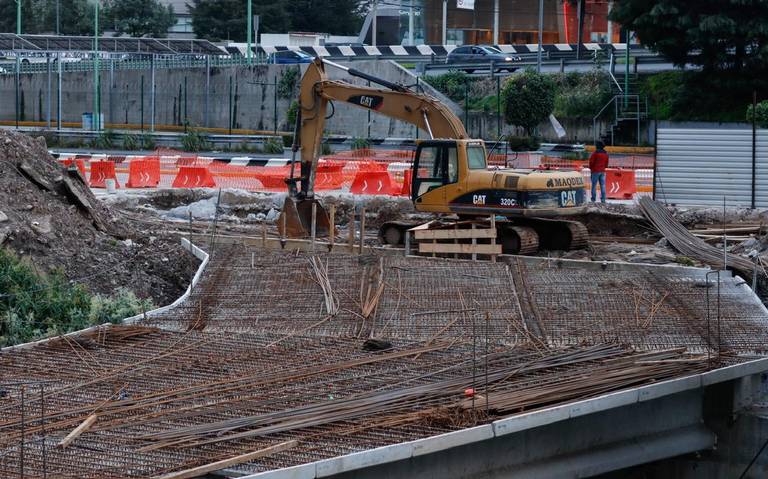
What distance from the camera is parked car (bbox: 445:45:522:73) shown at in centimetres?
5666

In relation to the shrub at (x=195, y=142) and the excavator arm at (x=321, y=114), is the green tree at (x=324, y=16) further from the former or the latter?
the excavator arm at (x=321, y=114)

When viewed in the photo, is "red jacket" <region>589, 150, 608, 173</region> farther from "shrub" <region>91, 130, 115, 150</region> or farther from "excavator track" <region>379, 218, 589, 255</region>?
"shrub" <region>91, 130, 115, 150</region>

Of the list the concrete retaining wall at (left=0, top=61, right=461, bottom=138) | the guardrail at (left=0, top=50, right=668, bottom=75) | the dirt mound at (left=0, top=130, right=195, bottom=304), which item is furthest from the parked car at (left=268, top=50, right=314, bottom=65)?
the dirt mound at (left=0, top=130, right=195, bottom=304)

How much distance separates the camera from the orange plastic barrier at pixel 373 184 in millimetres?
30125

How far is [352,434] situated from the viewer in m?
10.5

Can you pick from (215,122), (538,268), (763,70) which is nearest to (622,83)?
(763,70)

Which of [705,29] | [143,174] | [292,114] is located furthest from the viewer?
[292,114]

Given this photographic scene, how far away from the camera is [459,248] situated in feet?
64.7

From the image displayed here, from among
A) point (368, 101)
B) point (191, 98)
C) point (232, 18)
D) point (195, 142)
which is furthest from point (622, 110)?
point (232, 18)

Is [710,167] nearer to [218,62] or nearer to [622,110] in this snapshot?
[622,110]

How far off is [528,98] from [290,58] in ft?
72.7

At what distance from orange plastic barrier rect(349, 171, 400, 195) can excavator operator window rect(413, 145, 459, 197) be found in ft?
30.5

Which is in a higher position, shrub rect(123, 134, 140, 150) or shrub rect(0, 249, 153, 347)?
shrub rect(123, 134, 140, 150)

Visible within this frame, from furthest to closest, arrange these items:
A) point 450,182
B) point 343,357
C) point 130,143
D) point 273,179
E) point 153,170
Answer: point 130,143
point 153,170
point 273,179
point 450,182
point 343,357
